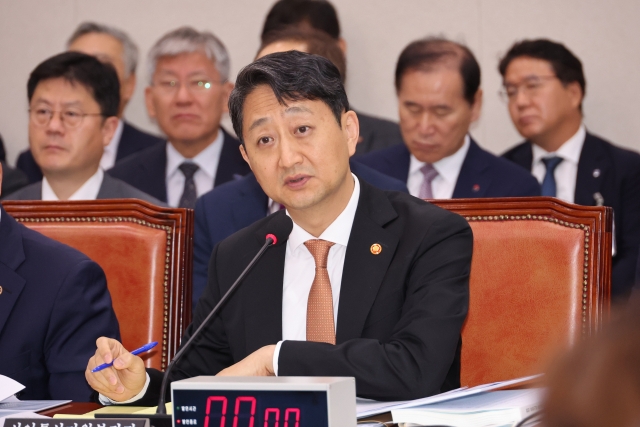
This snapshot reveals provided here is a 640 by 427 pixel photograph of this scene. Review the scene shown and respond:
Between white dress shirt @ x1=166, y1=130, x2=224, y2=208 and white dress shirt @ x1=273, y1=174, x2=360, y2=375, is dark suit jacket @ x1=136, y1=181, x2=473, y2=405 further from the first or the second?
white dress shirt @ x1=166, y1=130, x2=224, y2=208

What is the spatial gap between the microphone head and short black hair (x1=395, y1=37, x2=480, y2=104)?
1.81 m

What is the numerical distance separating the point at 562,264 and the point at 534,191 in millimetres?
1373

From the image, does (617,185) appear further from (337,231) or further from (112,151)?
(112,151)

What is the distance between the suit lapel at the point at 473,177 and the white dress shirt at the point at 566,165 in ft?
1.34

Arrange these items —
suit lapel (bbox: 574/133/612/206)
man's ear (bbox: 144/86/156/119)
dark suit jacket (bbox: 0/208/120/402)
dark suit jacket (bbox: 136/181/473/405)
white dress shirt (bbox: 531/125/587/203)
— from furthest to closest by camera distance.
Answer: man's ear (bbox: 144/86/156/119), white dress shirt (bbox: 531/125/587/203), suit lapel (bbox: 574/133/612/206), dark suit jacket (bbox: 0/208/120/402), dark suit jacket (bbox: 136/181/473/405)

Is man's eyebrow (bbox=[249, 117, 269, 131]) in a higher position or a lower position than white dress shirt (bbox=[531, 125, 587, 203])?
lower

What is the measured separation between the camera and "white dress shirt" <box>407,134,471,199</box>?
366cm

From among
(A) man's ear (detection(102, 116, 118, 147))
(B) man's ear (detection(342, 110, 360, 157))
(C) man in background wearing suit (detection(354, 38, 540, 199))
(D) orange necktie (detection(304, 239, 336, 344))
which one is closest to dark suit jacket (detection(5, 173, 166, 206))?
(A) man's ear (detection(102, 116, 118, 147))

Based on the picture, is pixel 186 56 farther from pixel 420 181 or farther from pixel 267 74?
pixel 267 74

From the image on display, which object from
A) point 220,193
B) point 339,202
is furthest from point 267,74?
point 220,193

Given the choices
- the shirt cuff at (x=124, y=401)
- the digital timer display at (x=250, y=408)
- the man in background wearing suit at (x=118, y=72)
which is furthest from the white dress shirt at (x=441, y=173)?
the digital timer display at (x=250, y=408)

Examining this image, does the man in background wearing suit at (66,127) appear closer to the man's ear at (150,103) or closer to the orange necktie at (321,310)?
the man's ear at (150,103)

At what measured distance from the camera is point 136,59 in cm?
485

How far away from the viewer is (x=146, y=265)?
2.24 m
